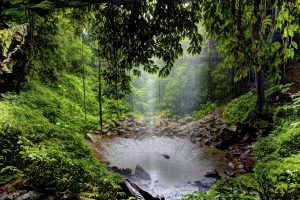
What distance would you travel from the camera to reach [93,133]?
49.0 feet

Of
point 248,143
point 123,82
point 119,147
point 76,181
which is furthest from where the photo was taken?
point 119,147

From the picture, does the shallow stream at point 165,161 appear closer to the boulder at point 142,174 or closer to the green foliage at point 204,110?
the boulder at point 142,174

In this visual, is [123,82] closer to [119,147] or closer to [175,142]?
[119,147]

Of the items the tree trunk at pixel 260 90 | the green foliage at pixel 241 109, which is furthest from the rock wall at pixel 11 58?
the green foliage at pixel 241 109

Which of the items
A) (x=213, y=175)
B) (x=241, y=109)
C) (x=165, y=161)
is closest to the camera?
(x=213, y=175)

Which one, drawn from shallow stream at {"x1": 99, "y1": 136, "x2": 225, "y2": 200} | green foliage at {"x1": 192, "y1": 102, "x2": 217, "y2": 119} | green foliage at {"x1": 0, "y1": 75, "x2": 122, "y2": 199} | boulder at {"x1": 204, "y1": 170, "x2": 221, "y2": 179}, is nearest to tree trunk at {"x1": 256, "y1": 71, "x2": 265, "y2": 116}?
shallow stream at {"x1": 99, "y1": 136, "x2": 225, "y2": 200}

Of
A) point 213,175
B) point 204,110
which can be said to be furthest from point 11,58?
point 204,110

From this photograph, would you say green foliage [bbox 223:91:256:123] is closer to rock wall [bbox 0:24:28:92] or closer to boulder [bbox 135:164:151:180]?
boulder [bbox 135:164:151:180]

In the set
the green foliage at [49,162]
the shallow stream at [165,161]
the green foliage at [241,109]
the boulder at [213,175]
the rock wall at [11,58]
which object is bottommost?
the shallow stream at [165,161]

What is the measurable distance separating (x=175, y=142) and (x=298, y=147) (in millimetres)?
8901

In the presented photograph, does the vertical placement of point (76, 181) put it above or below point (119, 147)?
above

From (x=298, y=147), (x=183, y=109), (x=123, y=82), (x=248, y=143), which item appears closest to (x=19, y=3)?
(x=123, y=82)

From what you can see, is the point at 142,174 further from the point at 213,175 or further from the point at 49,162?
the point at 49,162

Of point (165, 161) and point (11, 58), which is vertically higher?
point (11, 58)
